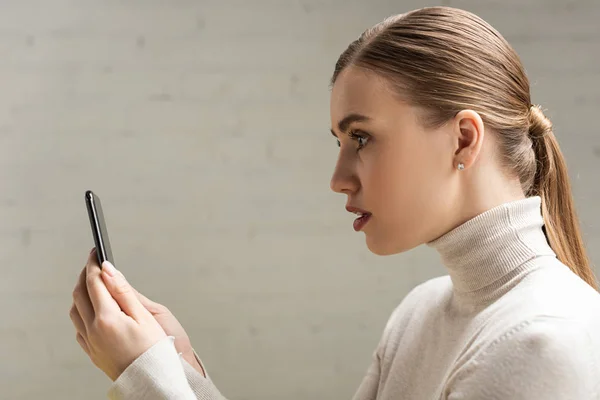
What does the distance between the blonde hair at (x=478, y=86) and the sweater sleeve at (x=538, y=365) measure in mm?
236

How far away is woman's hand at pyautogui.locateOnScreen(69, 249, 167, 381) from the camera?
94 centimetres

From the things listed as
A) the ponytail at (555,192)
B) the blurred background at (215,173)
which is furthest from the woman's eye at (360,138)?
the blurred background at (215,173)

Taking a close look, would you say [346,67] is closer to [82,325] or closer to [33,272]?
[82,325]

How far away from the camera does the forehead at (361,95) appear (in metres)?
0.94

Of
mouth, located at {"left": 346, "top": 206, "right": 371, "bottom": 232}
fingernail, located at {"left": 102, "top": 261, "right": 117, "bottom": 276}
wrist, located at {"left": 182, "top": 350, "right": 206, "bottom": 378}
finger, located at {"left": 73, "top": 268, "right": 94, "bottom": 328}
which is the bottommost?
wrist, located at {"left": 182, "top": 350, "right": 206, "bottom": 378}

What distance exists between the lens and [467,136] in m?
0.93

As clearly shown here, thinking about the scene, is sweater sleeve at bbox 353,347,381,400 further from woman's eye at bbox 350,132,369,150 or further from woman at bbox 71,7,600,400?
woman's eye at bbox 350,132,369,150

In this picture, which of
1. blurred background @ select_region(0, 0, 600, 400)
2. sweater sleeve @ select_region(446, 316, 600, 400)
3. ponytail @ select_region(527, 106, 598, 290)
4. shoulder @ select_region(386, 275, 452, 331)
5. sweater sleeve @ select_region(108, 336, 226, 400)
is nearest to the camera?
sweater sleeve @ select_region(446, 316, 600, 400)

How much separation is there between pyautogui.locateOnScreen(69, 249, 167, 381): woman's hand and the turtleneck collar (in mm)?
435

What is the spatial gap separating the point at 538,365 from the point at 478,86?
1.23ft

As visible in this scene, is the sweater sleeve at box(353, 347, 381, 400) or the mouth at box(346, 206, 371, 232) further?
the sweater sleeve at box(353, 347, 381, 400)

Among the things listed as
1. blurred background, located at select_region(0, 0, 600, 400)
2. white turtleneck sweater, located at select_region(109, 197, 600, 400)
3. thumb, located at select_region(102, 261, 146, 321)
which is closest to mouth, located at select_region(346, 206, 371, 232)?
white turtleneck sweater, located at select_region(109, 197, 600, 400)

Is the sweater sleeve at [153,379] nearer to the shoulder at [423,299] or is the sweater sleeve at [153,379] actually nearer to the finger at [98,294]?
the finger at [98,294]

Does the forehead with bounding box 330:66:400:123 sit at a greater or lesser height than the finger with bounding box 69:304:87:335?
greater
